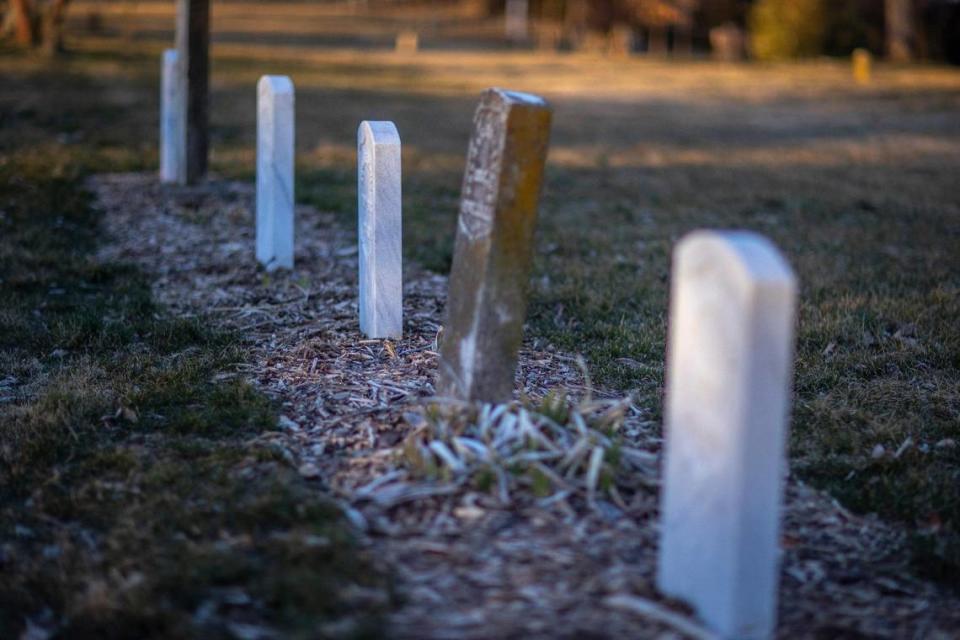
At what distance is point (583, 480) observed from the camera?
409 cm

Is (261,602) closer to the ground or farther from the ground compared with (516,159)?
closer to the ground

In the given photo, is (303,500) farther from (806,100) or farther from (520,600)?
(806,100)

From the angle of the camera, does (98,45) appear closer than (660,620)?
No

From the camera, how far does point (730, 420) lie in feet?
9.98

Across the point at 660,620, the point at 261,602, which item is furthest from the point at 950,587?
the point at 261,602

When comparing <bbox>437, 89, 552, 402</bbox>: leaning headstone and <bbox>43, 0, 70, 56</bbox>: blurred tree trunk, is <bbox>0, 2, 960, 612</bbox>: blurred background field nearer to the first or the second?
<bbox>43, 0, 70, 56</bbox>: blurred tree trunk

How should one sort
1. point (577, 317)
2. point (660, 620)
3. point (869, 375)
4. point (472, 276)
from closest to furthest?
point (660, 620), point (472, 276), point (869, 375), point (577, 317)

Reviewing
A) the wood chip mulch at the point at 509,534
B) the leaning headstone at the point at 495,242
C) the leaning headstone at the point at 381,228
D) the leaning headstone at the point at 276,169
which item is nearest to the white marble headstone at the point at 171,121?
the leaning headstone at the point at 276,169

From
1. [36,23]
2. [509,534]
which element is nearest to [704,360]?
[509,534]

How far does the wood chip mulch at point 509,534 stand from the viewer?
336cm

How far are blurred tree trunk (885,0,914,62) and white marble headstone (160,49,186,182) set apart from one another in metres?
27.3

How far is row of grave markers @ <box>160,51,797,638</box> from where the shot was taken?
300 centimetres

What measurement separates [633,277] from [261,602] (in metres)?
5.14

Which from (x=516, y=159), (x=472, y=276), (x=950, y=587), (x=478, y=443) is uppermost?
(x=516, y=159)
